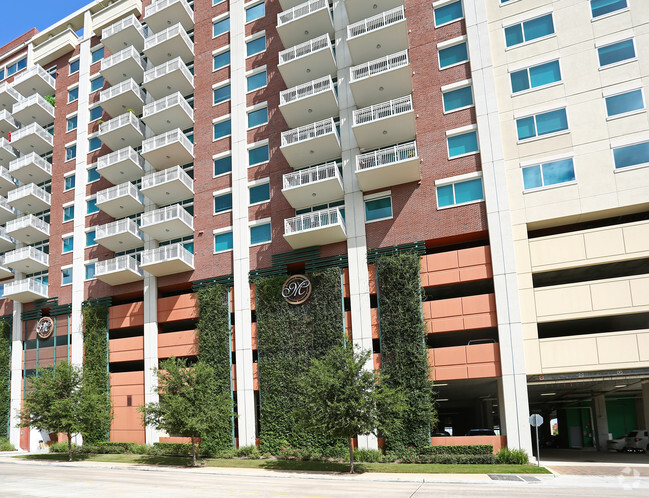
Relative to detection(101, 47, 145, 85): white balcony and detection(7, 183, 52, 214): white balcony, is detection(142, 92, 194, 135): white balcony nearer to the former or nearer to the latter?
detection(101, 47, 145, 85): white balcony

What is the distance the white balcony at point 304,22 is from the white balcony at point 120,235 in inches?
710

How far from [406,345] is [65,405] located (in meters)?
23.0

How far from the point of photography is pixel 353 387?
2578 centimetres

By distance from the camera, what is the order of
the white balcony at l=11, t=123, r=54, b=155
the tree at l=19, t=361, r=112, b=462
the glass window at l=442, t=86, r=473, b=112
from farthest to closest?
the white balcony at l=11, t=123, r=54, b=155 < the tree at l=19, t=361, r=112, b=462 < the glass window at l=442, t=86, r=473, b=112

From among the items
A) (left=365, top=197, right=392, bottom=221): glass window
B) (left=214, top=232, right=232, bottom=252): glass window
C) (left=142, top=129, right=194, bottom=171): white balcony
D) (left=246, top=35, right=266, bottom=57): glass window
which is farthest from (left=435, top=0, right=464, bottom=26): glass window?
(left=214, top=232, right=232, bottom=252): glass window

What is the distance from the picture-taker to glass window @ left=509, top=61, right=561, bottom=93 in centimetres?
2980

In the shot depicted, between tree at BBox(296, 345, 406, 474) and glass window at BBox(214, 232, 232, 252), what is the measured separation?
13767 millimetres

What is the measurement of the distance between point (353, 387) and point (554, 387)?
44.6 feet

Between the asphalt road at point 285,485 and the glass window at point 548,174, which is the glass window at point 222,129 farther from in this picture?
the asphalt road at point 285,485

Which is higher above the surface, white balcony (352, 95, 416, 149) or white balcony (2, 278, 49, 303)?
white balcony (352, 95, 416, 149)

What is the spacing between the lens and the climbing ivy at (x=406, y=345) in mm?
28172

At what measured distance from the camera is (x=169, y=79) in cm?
4116

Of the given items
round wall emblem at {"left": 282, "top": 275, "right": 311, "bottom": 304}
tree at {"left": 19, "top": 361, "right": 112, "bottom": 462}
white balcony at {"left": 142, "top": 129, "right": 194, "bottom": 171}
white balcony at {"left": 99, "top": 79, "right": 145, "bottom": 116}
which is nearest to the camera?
round wall emblem at {"left": 282, "top": 275, "right": 311, "bottom": 304}

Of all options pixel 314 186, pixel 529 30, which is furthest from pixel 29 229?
pixel 529 30
